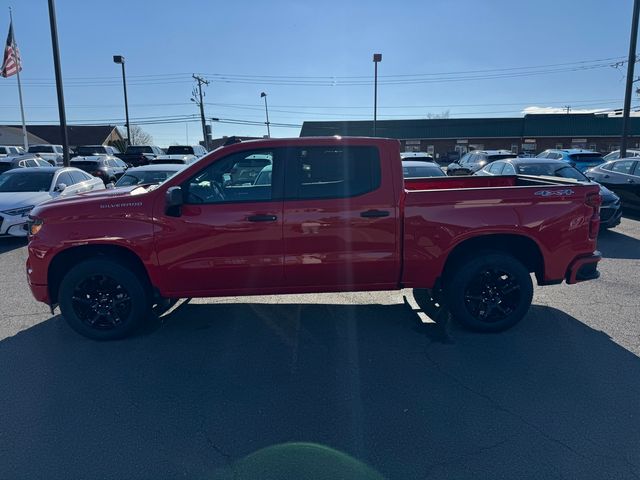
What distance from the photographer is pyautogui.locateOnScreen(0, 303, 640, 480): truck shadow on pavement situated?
107 inches

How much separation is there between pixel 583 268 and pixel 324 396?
3.11 metres

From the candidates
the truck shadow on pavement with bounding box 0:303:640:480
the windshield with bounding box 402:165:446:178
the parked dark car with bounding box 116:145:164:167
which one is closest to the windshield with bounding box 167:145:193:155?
the parked dark car with bounding box 116:145:164:167

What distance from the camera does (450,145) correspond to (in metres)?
44.6

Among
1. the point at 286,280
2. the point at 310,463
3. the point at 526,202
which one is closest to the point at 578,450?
the point at 310,463

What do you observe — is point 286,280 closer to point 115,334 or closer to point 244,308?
point 244,308

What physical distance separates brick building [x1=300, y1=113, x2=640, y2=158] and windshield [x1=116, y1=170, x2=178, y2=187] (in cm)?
3308

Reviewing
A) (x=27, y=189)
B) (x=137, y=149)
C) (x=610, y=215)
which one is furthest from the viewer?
(x=137, y=149)

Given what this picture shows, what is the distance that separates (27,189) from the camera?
9648 mm

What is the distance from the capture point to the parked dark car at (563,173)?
30.0 ft

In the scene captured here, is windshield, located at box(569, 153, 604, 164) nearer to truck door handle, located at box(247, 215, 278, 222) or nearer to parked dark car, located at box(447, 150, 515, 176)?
parked dark car, located at box(447, 150, 515, 176)

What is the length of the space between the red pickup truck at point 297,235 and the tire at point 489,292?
0.04ft

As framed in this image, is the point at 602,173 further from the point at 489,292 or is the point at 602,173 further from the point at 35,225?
the point at 35,225

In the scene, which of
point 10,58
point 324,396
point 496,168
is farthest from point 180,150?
point 324,396

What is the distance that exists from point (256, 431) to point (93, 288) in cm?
248
